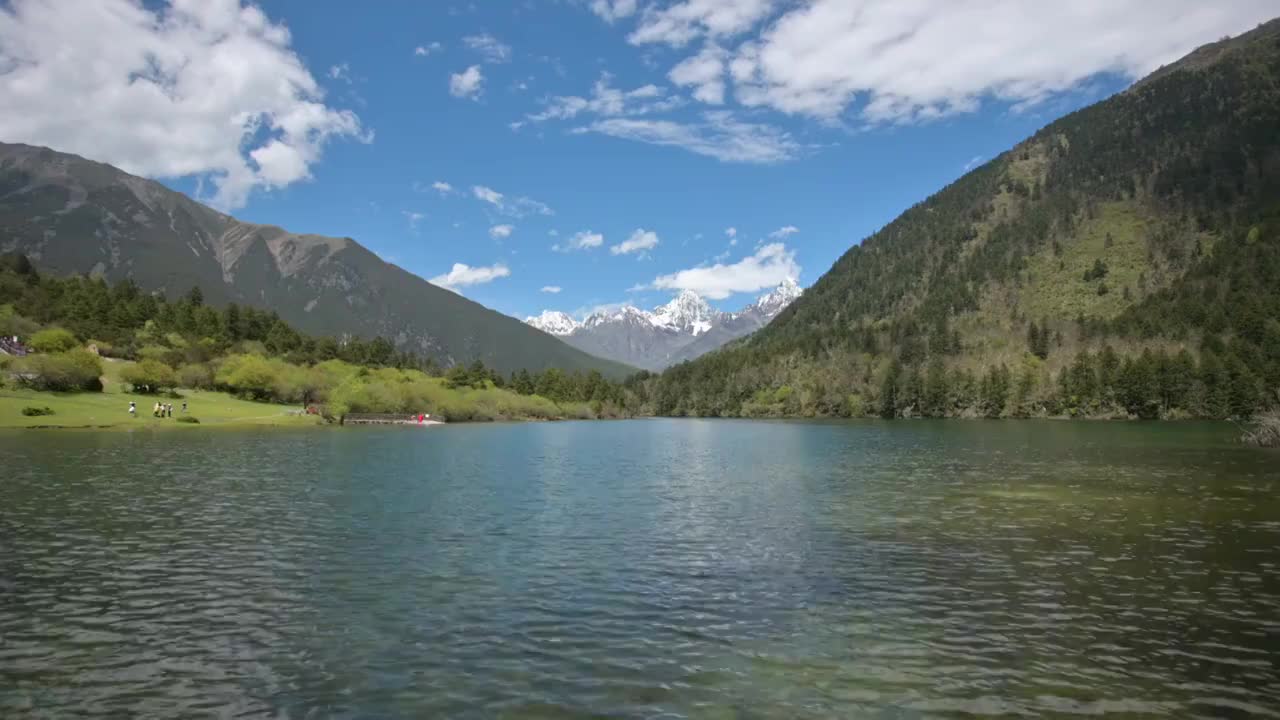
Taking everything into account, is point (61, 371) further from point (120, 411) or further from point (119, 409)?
point (120, 411)

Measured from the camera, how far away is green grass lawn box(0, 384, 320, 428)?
4656 inches

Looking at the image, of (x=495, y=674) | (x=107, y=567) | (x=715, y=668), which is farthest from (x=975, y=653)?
(x=107, y=567)

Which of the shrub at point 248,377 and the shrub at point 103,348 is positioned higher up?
the shrub at point 103,348

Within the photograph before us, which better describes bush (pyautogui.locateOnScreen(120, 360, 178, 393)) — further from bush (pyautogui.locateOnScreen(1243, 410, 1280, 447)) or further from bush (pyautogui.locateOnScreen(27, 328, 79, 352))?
bush (pyautogui.locateOnScreen(1243, 410, 1280, 447))

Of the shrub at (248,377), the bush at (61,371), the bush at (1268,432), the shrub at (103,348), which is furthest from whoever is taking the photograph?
the shrub at (103,348)

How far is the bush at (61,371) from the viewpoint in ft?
457

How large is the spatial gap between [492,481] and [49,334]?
512 feet

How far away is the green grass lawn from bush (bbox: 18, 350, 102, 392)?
84.9 inches

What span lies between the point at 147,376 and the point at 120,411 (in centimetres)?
2559

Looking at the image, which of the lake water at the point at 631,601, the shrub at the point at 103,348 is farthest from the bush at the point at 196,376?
the lake water at the point at 631,601

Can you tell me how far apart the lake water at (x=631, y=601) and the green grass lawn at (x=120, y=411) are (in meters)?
78.2

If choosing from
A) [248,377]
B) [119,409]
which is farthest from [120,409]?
[248,377]

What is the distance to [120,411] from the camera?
134 meters

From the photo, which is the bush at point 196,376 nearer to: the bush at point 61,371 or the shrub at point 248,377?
the shrub at point 248,377
